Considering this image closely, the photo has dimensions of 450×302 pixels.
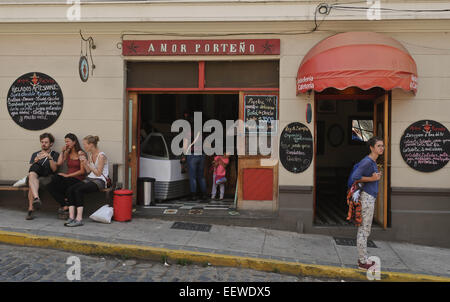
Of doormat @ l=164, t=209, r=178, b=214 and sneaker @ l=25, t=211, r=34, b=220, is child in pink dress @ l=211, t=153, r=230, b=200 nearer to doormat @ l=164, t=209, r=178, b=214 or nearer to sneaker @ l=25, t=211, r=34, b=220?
doormat @ l=164, t=209, r=178, b=214

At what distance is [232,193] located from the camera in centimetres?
984

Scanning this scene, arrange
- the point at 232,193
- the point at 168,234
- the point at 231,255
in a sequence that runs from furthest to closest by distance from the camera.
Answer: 1. the point at 232,193
2. the point at 168,234
3. the point at 231,255

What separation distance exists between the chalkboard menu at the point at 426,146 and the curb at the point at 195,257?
244cm

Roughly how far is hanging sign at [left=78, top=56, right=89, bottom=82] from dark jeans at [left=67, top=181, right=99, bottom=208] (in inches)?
87.2

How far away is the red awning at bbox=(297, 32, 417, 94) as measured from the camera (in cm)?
621

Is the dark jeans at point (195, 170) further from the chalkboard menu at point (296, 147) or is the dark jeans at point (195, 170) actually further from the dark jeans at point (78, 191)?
the dark jeans at point (78, 191)

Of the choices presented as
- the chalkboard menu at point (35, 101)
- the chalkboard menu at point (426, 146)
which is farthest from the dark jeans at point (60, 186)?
the chalkboard menu at point (426, 146)

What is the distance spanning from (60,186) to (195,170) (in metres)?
3.03

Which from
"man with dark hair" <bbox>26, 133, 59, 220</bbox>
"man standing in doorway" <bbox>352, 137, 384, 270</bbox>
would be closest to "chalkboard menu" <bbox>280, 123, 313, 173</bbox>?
"man standing in doorway" <bbox>352, 137, 384, 270</bbox>

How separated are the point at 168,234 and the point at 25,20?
5084 mm

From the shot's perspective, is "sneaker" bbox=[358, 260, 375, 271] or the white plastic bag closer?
"sneaker" bbox=[358, 260, 375, 271]

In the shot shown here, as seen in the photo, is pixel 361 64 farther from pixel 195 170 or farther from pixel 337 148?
pixel 337 148
